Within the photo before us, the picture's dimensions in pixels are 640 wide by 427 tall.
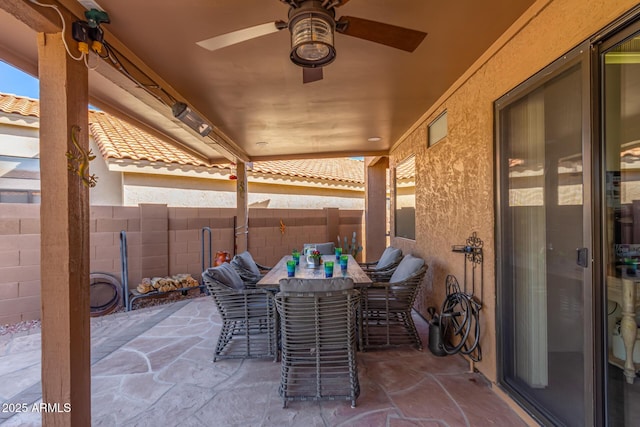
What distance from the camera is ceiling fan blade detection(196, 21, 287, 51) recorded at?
5.35 feet

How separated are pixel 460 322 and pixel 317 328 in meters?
1.57

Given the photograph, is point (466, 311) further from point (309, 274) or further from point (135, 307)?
point (135, 307)

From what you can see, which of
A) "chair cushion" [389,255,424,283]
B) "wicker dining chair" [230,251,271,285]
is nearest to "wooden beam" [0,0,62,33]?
"wicker dining chair" [230,251,271,285]

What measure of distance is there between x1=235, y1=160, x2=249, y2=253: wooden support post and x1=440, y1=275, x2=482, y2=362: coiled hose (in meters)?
4.35

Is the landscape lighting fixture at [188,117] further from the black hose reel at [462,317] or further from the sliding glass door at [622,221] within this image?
the sliding glass door at [622,221]

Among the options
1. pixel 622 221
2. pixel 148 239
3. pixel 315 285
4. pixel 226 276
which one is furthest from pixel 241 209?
pixel 622 221

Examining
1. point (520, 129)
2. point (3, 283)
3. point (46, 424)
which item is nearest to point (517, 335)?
point (520, 129)

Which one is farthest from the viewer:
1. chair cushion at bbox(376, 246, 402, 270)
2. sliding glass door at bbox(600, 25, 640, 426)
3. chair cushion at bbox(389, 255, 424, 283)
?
chair cushion at bbox(376, 246, 402, 270)

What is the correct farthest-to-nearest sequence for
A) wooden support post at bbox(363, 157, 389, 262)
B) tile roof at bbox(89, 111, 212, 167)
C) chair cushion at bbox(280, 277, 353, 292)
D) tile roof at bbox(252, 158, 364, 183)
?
tile roof at bbox(252, 158, 364, 183) < wooden support post at bbox(363, 157, 389, 262) < tile roof at bbox(89, 111, 212, 167) < chair cushion at bbox(280, 277, 353, 292)

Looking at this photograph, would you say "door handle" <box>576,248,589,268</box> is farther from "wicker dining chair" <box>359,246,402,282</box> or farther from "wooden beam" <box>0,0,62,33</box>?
"wooden beam" <box>0,0,62,33</box>

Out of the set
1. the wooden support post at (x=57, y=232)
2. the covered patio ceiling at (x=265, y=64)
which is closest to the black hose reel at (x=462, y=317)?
the covered patio ceiling at (x=265, y=64)

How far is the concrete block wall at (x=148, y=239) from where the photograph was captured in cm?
423

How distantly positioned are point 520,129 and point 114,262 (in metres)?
5.75

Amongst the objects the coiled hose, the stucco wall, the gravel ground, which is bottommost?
the gravel ground
